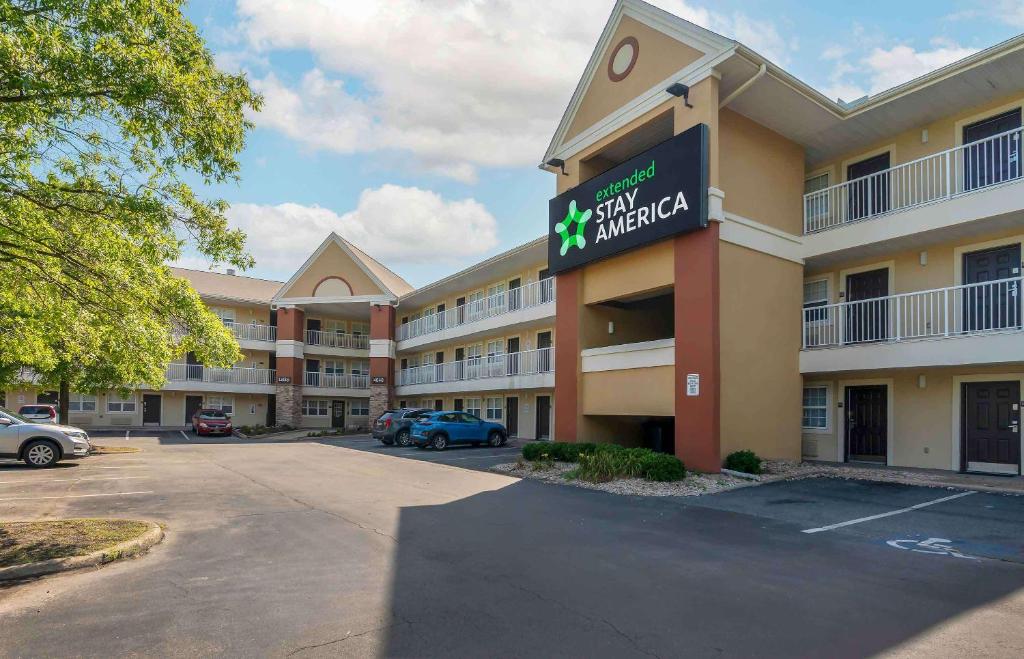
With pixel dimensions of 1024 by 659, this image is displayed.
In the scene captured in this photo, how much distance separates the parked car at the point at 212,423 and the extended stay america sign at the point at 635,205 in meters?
23.2

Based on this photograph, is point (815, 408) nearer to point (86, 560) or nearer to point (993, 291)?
point (993, 291)

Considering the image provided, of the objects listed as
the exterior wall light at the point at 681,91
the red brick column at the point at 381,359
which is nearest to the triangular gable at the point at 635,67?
the exterior wall light at the point at 681,91

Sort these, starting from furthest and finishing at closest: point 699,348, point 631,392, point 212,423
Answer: point 212,423 → point 631,392 → point 699,348

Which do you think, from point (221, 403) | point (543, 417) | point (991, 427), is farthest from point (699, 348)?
point (221, 403)

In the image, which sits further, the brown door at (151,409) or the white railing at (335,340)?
the white railing at (335,340)

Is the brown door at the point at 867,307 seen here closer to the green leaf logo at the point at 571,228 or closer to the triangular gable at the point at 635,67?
the triangular gable at the point at 635,67

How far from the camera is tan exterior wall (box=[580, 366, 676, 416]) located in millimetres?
15898

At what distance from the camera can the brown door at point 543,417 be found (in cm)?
2820

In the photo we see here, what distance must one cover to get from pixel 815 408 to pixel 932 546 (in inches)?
399

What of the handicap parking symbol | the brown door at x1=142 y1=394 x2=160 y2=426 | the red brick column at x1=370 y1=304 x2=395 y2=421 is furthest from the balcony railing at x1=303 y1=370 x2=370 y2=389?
the handicap parking symbol

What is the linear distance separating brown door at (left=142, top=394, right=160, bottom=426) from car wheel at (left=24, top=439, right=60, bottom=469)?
2433cm

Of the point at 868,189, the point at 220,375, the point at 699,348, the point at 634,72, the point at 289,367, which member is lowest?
the point at 220,375

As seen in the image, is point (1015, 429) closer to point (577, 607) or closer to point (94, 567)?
point (577, 607)

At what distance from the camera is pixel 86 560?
7.04 metres
